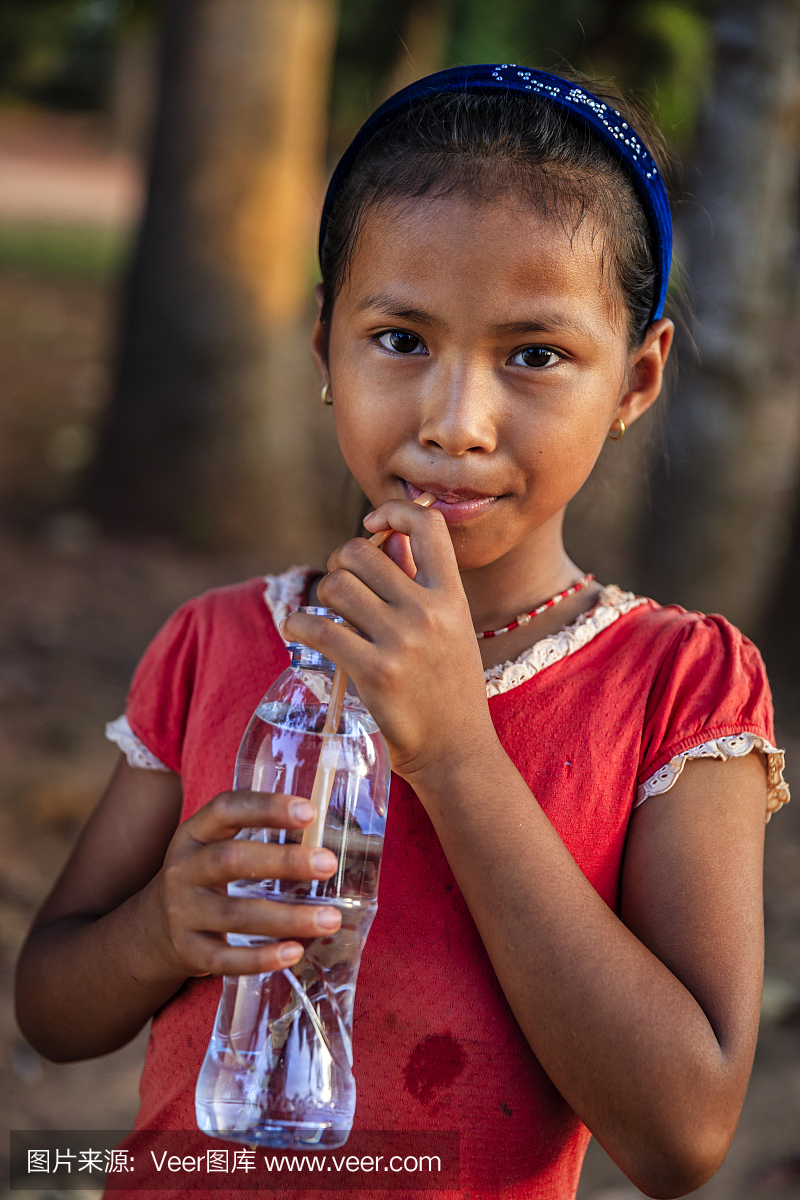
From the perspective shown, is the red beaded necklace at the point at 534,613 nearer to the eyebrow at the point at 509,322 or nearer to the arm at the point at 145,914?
the eyebrow at the point at 509,322

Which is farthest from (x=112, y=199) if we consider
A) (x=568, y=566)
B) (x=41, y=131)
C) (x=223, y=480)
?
(x=568, y=566)

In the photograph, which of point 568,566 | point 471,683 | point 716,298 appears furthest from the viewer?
point 716,298

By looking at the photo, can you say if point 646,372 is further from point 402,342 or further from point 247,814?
point 247,814

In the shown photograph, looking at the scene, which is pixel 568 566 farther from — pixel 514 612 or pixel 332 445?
pixel 332 445

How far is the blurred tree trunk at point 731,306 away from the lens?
5.15m

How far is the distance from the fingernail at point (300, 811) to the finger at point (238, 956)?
162 millimetres

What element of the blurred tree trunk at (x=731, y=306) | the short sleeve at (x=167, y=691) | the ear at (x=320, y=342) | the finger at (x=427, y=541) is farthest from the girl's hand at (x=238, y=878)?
the blurred tree trunk at (x=731, y=306)

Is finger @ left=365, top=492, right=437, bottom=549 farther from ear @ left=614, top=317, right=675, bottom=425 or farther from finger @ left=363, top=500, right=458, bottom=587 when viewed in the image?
ear @ left=614, top=317, right=675, bottom=425

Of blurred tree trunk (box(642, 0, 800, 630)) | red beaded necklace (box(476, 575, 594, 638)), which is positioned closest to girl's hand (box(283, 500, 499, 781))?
red beaded necklace (box(476, 575, 594, 638))

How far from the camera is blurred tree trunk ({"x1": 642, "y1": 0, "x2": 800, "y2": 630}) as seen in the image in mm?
5152

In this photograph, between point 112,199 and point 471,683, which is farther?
point 112,199

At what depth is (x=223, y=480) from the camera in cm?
707

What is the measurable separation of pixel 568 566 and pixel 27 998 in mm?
1202

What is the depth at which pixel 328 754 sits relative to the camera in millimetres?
1693
